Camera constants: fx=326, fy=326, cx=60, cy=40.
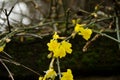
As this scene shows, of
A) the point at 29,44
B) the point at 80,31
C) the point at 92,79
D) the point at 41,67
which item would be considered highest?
the point at 80,31

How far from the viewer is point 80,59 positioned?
2223mm

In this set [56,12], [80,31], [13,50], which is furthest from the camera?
[56,12]

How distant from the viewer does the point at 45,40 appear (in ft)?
7.18

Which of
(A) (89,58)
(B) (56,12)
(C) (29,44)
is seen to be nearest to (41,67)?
(C) (29,44)

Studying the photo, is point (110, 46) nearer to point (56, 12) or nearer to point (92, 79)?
point (92, 79)

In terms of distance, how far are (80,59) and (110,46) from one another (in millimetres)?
228

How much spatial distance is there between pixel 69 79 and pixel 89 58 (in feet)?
3.16

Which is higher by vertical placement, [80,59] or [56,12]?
[56,12]

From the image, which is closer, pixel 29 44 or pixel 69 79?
pixel 69 79

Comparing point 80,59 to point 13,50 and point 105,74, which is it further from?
point 13,50

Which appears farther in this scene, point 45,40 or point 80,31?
point 45,40

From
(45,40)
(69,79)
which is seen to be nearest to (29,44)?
(45,40)

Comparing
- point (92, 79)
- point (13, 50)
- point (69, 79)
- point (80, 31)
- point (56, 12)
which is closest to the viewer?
point (69, 79)

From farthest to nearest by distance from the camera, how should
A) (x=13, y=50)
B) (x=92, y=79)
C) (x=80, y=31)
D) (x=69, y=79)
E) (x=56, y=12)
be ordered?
A: (x=56, y=12), (x=92, y=79), (x=13, y=50), (x=80, y=31), (x=69, y=79)
